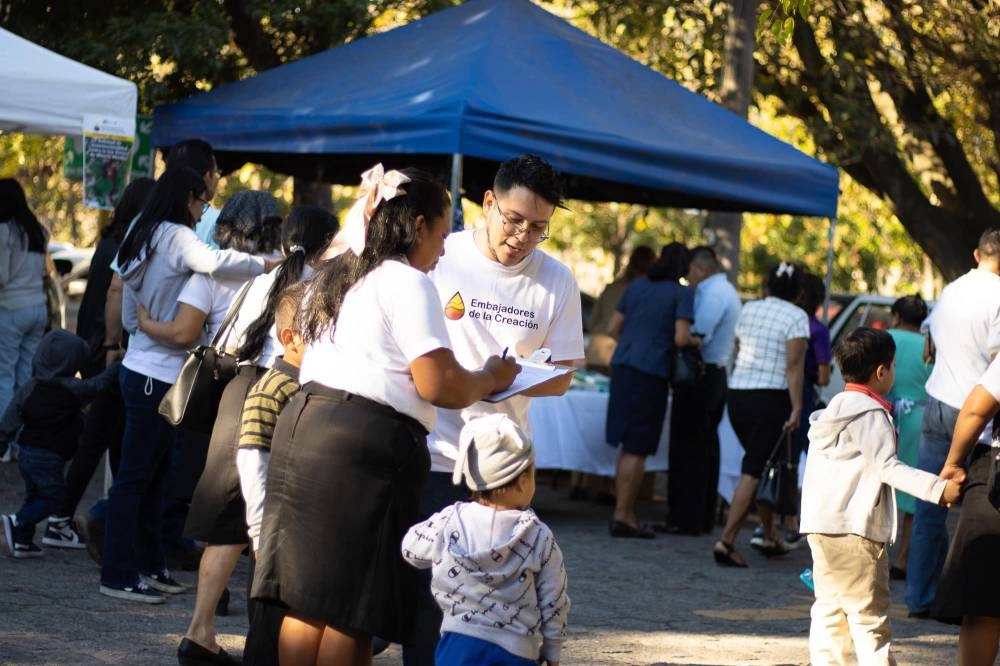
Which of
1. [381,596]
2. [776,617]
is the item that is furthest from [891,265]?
[381,596]

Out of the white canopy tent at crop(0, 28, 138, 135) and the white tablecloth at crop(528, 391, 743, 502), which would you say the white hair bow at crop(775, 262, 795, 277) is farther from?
the white canopy tent at crop(0, 28, 138, 135)

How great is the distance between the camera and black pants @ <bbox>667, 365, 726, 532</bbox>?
9430mm

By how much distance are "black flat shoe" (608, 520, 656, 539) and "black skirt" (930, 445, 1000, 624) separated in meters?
4.18

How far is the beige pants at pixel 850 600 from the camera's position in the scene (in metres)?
4.91

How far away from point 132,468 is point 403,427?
8.76ft

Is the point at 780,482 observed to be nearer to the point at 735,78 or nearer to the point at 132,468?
the point at 132,468

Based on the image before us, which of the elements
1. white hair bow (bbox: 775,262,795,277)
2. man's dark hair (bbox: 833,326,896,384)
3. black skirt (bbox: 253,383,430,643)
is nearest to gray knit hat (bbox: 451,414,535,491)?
black skirt (bbox: 253,383,430,643)

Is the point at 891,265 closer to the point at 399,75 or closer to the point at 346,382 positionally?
the point at 399,75

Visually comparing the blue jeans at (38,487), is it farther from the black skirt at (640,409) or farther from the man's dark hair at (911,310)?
the man's dark hair at (911,310)

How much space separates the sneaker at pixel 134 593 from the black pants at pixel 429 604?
7.25 ft

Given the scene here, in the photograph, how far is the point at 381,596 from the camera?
11.8ft

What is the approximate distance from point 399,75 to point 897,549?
451 centimetres

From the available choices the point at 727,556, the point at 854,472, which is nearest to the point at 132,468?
the point at 854,472

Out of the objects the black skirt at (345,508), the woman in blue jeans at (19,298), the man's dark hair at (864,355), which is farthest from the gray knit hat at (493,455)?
the woman in blue jeans at (19,298)
